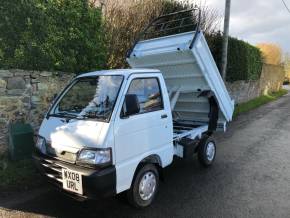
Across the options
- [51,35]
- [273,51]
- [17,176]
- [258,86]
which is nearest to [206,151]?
[17,176]

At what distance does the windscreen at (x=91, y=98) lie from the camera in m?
4.28

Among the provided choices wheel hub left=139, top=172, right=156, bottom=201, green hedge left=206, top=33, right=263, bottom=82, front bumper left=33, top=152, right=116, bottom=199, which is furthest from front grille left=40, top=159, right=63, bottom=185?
green hedge left=206, top=33, right=263, bottom=82

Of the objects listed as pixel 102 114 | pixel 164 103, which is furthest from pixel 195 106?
pixel 102 114

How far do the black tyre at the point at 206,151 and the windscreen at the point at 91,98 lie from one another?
109 inches

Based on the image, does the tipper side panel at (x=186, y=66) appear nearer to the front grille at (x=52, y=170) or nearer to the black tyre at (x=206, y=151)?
the black tyre at (x=206, y=151)

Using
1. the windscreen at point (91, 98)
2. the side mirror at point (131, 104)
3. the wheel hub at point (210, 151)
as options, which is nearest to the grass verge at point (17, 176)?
the windscreen at point (91, 98)

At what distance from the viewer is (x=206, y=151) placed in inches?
254

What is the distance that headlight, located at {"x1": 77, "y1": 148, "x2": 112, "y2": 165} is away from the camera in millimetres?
3883

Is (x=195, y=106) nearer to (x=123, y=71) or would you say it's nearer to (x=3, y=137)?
(x=123, y=71)

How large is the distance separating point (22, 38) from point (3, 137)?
83.0 inches

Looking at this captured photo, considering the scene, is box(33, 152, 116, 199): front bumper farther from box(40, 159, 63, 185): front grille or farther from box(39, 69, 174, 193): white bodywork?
box(39, 69, 174, 193): white bodywork

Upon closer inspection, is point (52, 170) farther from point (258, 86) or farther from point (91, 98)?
point (258, 86)

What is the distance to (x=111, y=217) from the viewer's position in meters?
4.30

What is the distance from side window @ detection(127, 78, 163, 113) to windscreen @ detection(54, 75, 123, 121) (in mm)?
287
